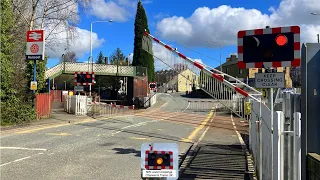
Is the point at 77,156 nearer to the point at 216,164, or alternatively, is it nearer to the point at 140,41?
the point at 216,164

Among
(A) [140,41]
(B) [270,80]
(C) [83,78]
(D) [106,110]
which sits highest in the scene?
(A) [140,41]

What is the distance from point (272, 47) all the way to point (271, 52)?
79 millimetres

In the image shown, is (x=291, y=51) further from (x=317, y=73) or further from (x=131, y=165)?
(x=131, y=165)

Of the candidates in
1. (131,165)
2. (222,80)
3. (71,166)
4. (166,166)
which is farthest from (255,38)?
(222,80)

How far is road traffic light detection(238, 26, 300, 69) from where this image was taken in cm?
521

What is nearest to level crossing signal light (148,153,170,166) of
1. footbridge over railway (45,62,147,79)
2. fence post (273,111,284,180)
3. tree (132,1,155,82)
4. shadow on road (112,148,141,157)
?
fence post (273,111,284,180)

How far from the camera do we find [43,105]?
2145 centimetres

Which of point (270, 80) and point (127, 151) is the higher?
point (270, 80)

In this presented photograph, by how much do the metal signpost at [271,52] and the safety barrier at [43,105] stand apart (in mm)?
17391

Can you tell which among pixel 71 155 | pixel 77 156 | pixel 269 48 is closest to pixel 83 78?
pixel 71 155

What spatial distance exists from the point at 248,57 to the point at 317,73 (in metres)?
1.02

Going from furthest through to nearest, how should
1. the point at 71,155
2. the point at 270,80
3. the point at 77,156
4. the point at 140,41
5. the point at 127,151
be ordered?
1. the point at 140,41
2. the point at 127,151
3. the point at 71,155
4. the point at 77,156
5. the point at 270,80

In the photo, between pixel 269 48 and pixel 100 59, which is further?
pixel 100 59

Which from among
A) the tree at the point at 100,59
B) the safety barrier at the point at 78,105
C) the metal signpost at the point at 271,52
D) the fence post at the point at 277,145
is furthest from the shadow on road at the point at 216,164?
the tree at the point at 100,59
